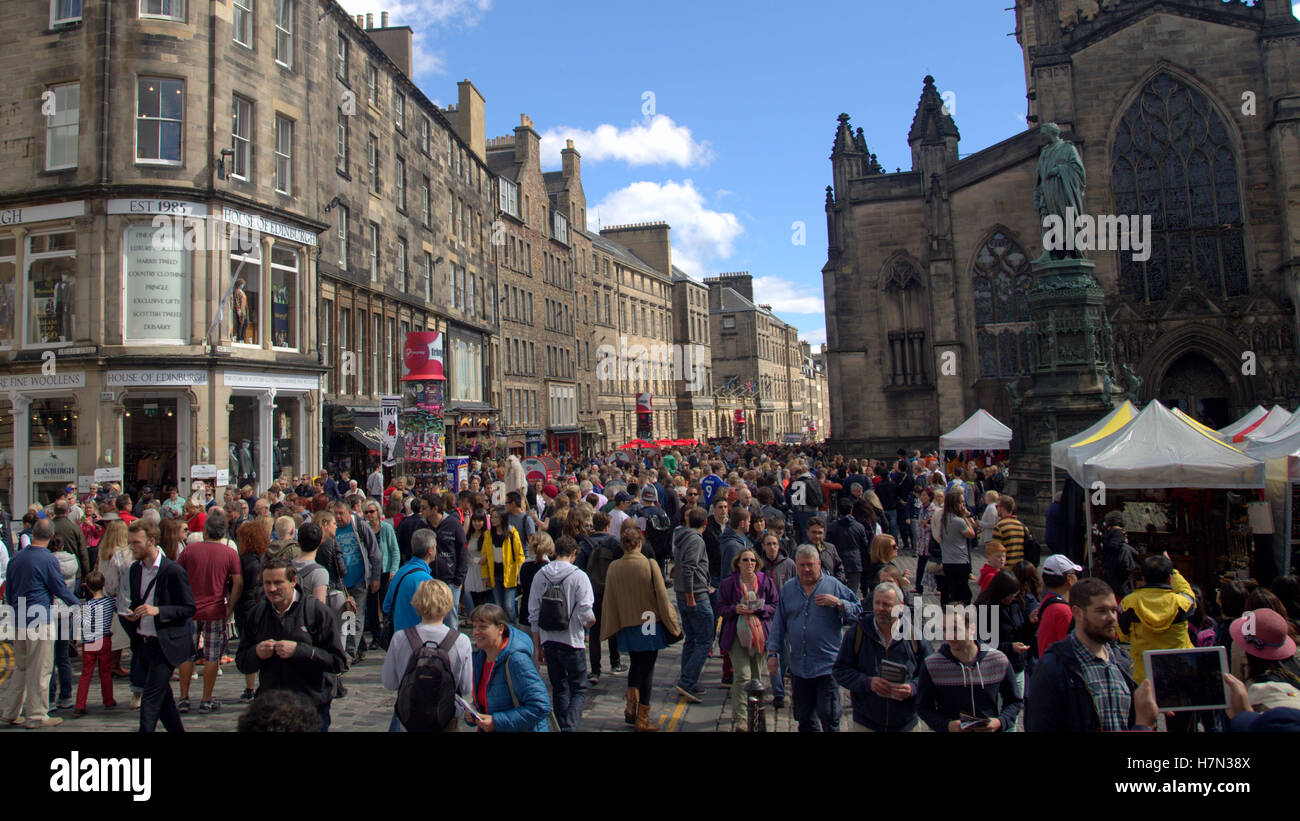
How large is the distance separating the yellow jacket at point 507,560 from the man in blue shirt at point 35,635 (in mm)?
3920

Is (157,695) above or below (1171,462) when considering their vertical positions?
A: below

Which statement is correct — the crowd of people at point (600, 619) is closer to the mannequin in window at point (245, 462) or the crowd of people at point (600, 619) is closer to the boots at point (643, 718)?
the boots at point (643, 718)

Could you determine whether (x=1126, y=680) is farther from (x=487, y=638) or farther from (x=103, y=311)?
(x=103, y=311)

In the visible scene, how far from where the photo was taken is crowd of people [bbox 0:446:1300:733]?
4352mm

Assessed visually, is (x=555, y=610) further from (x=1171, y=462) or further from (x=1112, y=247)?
(x=1112, y=247)

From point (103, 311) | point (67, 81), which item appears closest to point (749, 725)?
point (103, 311)

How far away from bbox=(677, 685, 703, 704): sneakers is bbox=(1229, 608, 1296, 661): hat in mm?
4556

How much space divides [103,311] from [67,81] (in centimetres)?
515

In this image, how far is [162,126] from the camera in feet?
58.1

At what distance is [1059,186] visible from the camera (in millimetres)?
17562

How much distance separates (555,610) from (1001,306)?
2938cm

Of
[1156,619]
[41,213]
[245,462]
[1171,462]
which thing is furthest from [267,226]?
[1156,619]

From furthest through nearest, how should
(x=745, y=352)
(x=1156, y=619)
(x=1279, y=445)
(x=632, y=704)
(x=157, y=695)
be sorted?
(x=745, y=352) < (x=1279, y=445) < (x=632, y=704) < (x=157, y=695) < (x=1156, y=619)

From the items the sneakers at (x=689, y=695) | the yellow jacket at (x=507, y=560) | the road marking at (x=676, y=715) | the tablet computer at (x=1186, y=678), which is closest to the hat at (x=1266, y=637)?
the tablet computer at (x=1186, y=678)
